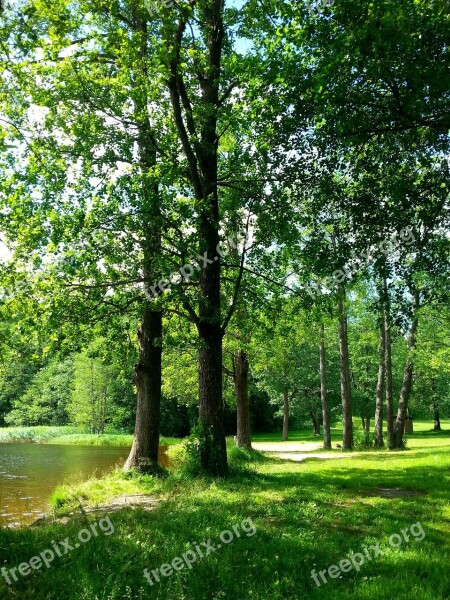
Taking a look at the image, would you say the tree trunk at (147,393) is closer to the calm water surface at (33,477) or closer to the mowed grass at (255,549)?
the calm water surface at (33,477)

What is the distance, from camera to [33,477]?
667 inches

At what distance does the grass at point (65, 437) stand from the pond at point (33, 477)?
38.4 feet

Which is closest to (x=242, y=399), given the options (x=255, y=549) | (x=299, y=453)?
(x=299, y=453)

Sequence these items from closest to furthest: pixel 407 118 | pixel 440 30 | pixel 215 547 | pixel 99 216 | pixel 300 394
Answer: pixel 215 547 → pixel 440 30 → pixel 407 118 → pixel 99 216 → pixel 300 394

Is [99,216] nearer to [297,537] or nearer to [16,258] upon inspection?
[16,258]

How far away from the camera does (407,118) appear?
6621mm

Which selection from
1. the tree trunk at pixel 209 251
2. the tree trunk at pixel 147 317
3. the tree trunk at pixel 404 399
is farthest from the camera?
the tree trunk at pixel 404 399

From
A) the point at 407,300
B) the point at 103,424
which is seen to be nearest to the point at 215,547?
the point at 407,300

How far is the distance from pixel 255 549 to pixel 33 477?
13927 millimetres

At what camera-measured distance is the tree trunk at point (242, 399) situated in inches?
772

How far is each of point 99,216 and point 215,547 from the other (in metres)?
7.30

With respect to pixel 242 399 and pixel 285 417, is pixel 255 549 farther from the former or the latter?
pixel 285 417

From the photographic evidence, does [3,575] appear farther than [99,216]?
No

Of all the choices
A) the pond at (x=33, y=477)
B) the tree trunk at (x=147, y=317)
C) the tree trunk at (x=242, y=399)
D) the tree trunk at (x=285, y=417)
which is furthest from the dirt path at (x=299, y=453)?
the tree trunk at (x=285, y=417)
